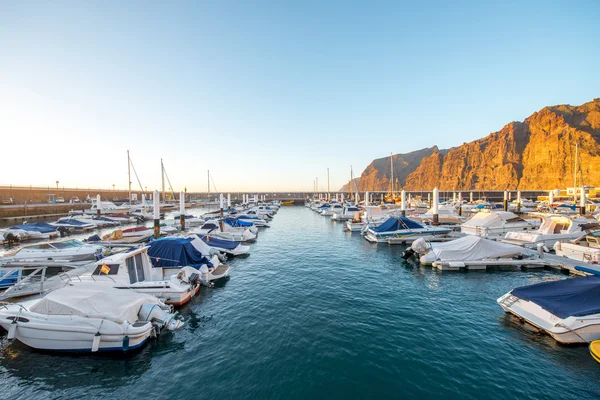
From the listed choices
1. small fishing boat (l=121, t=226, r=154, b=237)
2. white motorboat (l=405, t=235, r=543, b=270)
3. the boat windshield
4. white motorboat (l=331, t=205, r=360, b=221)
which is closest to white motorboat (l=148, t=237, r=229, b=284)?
the boat windshield

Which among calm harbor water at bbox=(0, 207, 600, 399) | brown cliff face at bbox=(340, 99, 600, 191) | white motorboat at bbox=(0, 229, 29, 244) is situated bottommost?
calm harbor water at bbox=(0, 207, 600, 399)

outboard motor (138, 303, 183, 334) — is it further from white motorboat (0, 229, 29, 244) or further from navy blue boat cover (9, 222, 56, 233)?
navy blue boat cover (9, 222, 56, 233)

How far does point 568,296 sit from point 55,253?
32714 mm

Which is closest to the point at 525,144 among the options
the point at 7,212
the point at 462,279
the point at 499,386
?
the point at 462,279

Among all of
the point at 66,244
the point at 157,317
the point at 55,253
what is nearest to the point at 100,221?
the point at 66,244

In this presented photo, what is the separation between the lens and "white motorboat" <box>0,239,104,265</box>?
20188 millimetres

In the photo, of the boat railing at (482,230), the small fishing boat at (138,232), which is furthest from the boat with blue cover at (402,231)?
the small fishing boat at (138,232)

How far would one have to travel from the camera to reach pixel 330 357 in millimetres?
9656

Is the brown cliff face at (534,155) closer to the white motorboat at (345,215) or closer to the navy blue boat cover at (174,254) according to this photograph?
the white motorboat at (345,215)

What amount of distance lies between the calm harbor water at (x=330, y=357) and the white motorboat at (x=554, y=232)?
1319cm

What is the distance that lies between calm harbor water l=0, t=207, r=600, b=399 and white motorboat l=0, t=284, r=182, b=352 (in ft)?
1.70

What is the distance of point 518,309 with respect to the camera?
1196cm

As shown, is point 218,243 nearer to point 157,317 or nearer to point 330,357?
point 157,317

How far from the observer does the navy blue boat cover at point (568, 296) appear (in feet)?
33.3
